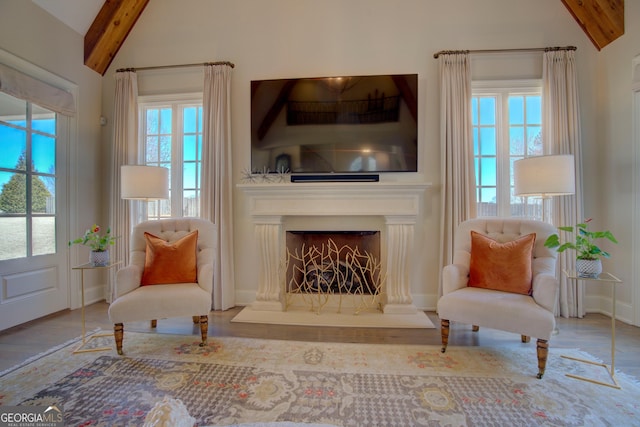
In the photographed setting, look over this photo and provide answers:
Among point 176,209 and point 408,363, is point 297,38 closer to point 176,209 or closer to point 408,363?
point 176,209

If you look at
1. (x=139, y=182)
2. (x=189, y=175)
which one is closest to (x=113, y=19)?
(x=189, y=175)

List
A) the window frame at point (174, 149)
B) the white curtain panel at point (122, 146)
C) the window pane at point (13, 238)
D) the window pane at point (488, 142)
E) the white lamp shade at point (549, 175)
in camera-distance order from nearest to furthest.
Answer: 1. the white lamp shade at point (549, 175)
2. the window pane at point (13, 238)
3. the window pane at point (488, 142)
4. the white curtain panel at point (122, 146)
5. the window frame at point (174, 149)

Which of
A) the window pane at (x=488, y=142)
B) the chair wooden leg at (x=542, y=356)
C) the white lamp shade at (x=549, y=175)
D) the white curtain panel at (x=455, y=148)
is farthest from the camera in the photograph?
the window pane at (x=488, y=142)

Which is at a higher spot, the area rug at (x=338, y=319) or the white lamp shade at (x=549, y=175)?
the white lamp shade at (x=549, y=175)

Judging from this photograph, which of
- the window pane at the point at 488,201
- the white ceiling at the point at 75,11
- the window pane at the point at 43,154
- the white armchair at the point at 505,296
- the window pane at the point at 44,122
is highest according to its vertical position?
the white ceiling at the point at 75,11

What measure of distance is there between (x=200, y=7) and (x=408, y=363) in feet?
14.1

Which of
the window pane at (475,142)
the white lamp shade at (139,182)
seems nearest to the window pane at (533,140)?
the window pane at (475,142)

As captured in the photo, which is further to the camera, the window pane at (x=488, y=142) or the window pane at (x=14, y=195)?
the window pane at (x=488, y=142)

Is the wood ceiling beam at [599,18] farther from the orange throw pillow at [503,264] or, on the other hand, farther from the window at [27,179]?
the window at [27,179]

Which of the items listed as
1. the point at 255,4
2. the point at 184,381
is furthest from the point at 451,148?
the point at 184,381

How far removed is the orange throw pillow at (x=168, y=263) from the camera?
2379 mm

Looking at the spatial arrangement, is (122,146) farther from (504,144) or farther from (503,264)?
(504,144)

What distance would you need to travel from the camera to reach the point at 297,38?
3305 mm

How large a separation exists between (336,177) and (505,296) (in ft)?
6.17
